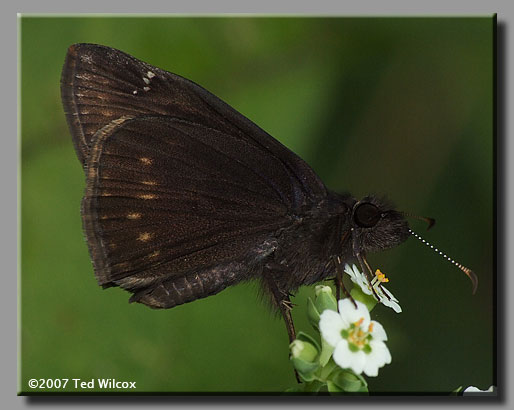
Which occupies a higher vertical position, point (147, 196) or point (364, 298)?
point (147, 196)

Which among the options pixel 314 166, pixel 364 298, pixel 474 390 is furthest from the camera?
pixel 314 166

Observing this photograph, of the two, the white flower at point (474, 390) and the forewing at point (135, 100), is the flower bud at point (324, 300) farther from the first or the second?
the white flower at point (474, 390)

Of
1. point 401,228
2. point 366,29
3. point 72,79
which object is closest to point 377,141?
point 366,29

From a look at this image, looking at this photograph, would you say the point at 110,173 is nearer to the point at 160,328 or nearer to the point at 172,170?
the point at 172,170

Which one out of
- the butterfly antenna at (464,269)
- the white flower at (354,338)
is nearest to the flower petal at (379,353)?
the white flower at (354,338)

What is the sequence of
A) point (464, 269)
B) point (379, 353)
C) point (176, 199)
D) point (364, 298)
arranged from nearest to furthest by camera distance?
1. point (379, 353)
2. point (364, 298)
3. point (176, 199)
4. point (464, 269)

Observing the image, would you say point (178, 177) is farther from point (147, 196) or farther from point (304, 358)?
point (304, 358)

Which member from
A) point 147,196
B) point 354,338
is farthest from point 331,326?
point 147,196
